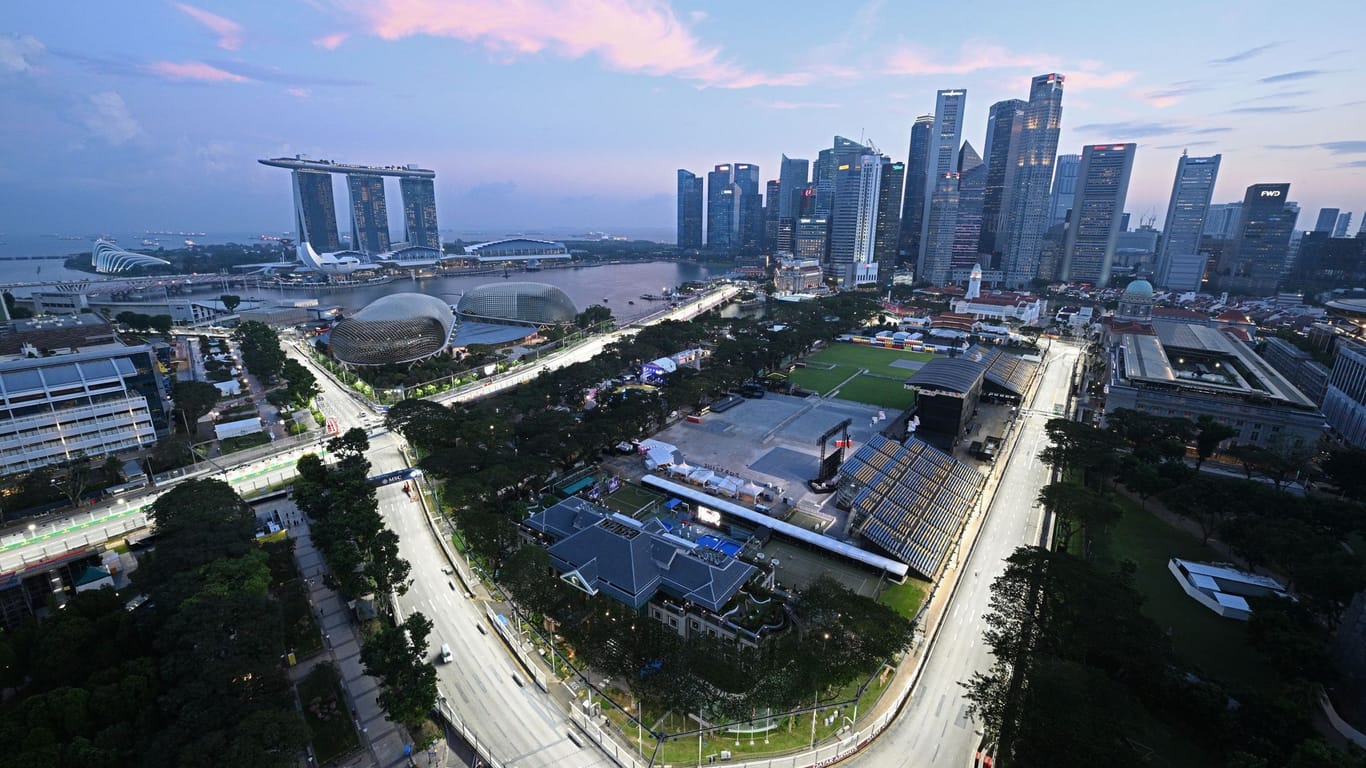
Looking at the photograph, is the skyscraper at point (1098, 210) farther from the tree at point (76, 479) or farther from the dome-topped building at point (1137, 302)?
the tree at point (76, 479)

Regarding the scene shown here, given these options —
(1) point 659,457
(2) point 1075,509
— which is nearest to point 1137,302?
(2) point 1075,509

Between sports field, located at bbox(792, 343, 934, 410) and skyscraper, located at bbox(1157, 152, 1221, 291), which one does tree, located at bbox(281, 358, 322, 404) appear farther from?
skyscraper, located at bbox(1157, 152, 1221, 291)

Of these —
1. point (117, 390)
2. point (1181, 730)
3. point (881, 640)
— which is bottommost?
point (1181, 730)

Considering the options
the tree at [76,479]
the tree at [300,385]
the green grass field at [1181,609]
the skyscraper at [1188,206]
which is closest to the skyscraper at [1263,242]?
the skyscraper at [1188,206]

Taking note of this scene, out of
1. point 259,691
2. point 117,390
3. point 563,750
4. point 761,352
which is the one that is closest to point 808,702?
point 563,750

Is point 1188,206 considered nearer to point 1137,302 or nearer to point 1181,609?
point 1137,302

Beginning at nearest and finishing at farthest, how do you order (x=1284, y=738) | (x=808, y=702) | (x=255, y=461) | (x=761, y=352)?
1. (x=1284, y=738)
2. (x=808, y=702)
3. (x=255, y=461)
4. (x=761, y=352)

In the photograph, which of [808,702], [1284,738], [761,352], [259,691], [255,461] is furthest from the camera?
[761,352]

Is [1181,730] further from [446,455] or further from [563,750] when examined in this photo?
[446,455]
